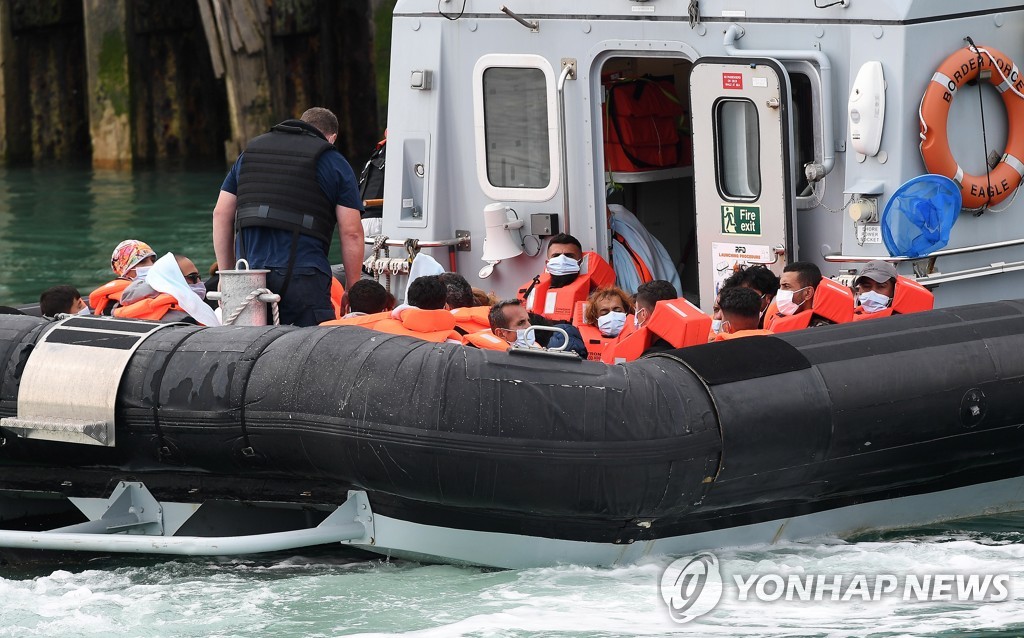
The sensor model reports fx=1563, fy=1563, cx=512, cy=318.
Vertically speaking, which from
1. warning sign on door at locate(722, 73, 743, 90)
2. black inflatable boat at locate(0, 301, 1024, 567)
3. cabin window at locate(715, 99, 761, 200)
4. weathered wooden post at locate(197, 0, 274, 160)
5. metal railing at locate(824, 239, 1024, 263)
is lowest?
black inflatable boat at locate(0, 301, 1024, 567)

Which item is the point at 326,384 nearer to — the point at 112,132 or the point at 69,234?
the point at 69,234

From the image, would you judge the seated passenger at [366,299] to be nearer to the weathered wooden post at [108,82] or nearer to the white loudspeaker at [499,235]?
the white loudspeaker at [499,235]

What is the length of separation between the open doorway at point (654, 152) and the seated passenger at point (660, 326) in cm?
121

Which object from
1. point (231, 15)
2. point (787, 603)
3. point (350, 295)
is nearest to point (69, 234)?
point (231, 15)

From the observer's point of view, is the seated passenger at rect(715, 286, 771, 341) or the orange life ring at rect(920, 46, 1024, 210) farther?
the orange life ring at rect(920, 46, 1024, 210)

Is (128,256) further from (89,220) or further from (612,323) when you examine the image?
(89,220)

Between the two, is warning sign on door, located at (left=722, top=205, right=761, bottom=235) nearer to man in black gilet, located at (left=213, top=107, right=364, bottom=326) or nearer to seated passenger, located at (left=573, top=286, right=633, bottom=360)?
seated passenger, located at (left=573, top=286, right=633, bottom=360)

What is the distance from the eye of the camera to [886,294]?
21.3ft

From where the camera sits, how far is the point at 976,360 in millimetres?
5836

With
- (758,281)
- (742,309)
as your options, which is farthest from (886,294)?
(742,309)

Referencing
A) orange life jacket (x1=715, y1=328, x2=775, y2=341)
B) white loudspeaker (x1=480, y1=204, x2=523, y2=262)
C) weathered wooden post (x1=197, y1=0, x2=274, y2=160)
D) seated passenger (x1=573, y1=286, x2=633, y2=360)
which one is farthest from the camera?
weathered wooden post (x1=197, y1=0, x2=274, y2=160)

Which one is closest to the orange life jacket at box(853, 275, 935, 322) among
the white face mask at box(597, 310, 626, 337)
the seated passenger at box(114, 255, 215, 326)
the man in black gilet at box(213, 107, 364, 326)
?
the white face mask at box(597, 310, 626, 337)

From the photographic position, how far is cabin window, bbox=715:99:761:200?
22.7ft

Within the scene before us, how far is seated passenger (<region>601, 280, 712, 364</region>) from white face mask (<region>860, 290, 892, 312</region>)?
658mm
